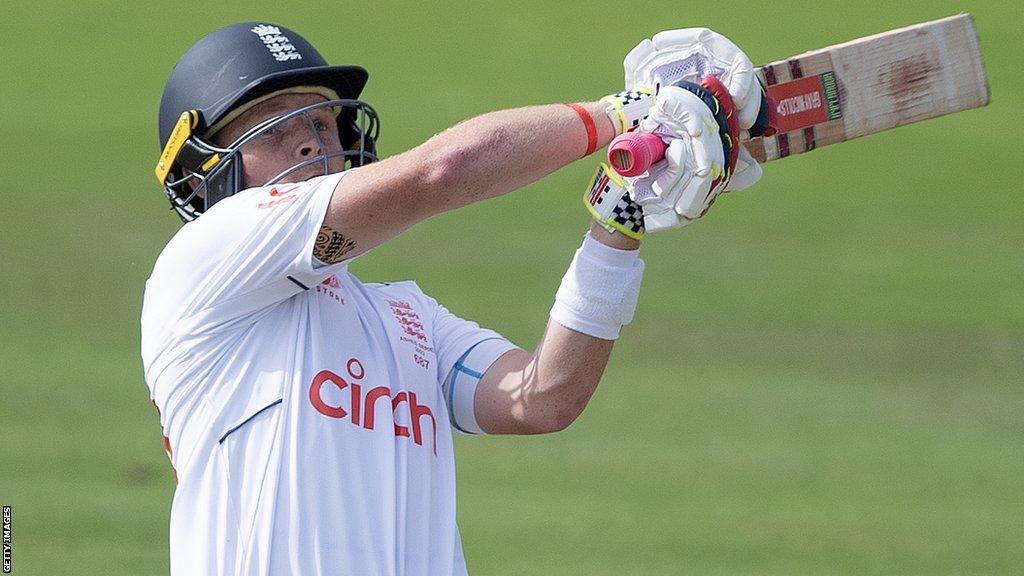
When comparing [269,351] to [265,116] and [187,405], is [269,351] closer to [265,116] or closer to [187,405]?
[187,405]

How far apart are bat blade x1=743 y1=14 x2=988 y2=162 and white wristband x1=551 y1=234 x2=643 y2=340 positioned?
56cm

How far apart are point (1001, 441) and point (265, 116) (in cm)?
585

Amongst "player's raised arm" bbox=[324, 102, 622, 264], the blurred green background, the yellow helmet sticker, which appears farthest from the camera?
the blurred green background

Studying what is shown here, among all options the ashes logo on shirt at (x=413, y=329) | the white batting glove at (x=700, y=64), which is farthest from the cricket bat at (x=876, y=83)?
the ashes logo on shirt at (x=413, y=329)

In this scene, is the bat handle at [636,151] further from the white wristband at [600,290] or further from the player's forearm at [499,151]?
the white wristband at [600,290]

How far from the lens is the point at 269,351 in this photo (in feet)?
11.2

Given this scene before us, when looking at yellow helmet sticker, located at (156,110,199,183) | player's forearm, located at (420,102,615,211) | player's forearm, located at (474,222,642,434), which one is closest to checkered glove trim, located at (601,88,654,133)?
player's forearm, located at (420,102,615,211)

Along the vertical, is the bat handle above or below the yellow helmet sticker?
below

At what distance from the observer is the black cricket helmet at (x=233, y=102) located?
3.68m

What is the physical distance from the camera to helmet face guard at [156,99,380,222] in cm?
363

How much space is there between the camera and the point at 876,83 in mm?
3873

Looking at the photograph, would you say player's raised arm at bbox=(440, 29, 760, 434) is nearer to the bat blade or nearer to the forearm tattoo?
the bat blade

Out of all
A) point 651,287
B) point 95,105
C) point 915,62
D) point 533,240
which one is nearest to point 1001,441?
point 651,287

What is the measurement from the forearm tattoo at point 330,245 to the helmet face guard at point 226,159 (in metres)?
0.37
